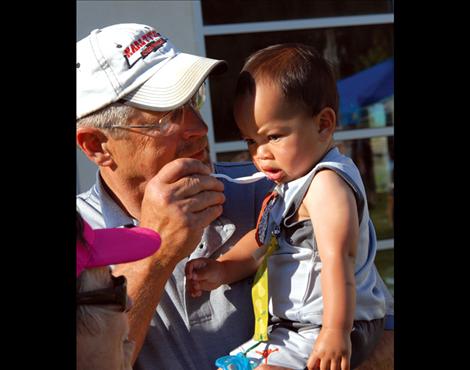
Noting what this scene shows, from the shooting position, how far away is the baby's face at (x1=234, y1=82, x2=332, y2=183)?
2168mm

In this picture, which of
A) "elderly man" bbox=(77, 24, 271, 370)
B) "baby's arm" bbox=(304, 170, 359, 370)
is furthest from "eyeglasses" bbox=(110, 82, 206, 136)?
"baby's arm" bbox=(304, 170, 359, 370)

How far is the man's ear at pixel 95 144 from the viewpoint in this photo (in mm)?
2369

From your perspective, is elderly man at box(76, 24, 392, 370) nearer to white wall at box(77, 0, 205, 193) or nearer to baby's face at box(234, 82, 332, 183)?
baby's face at box(234, 82, 332, 183)

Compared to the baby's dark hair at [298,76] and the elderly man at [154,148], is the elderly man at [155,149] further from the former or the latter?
the baby's dark hair at [298,76]

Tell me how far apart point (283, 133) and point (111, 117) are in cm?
52

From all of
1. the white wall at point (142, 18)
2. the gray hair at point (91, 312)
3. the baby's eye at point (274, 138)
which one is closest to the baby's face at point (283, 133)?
the baby's eye at point (274, 138)

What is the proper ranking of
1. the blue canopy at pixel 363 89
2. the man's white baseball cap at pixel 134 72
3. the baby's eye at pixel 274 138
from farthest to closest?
the blue canopy at pixel 363 89 → the man's white baseball cap at pixel 134 72 → the baby's eye at pixel 274 138

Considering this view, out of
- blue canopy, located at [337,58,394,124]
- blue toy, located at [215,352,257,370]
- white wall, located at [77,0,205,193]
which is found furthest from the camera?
blue canopy, located at [337,58,394,124]

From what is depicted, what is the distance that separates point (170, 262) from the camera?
2129 mm

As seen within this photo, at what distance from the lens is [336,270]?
6.48 feet

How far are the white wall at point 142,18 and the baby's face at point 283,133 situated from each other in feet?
9.60

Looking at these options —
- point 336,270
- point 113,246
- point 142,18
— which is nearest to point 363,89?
point 142,18

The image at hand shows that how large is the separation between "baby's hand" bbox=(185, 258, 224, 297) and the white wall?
9.24 feet
